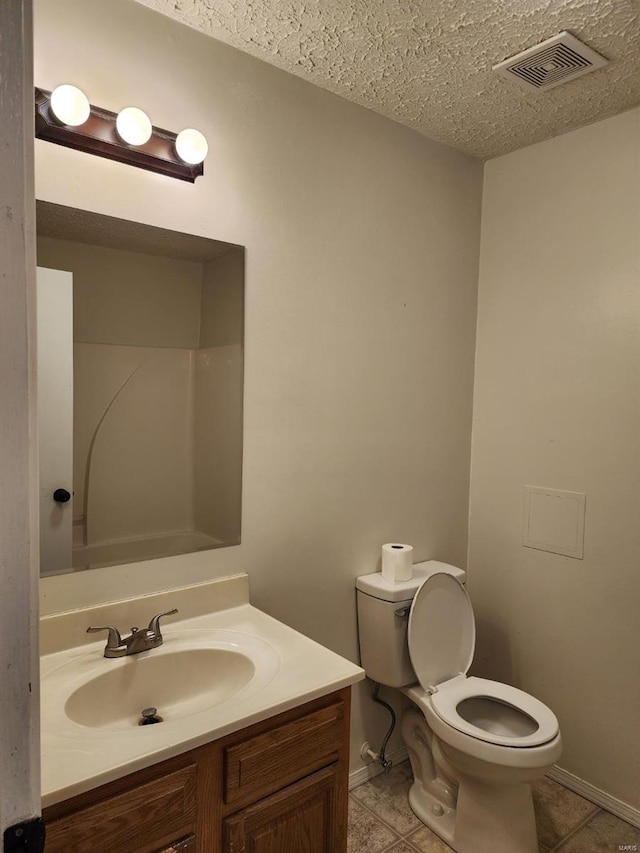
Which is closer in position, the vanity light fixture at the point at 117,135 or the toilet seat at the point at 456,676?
the vanity light fixture at the point at 117,135

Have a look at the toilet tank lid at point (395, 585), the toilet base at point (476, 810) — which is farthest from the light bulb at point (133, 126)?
the toilet base at point (476, 810)

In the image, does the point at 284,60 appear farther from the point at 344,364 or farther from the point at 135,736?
the point at 135,736

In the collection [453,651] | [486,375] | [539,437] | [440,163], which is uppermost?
[440,163]

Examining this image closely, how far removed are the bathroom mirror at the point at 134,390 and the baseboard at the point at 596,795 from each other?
1666mm

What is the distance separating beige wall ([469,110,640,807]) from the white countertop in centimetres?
125

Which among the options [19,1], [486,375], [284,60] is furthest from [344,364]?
[19,1]

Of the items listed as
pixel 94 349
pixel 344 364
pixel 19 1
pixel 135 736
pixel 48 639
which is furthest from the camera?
pixel 344 364

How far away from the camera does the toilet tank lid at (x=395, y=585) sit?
2053 mm

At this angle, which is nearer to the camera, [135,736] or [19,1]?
[19,1]

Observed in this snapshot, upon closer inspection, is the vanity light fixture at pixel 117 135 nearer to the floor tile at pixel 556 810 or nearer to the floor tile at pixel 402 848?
the floor tile at pixel 402 848

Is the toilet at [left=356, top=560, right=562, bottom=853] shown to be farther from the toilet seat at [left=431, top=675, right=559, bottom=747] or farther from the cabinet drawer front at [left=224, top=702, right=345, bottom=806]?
the cabinet drawer front at [left=224, top=702, right=345, bottom=806]

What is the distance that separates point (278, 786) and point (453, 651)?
1065mm

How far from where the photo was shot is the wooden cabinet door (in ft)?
4.11

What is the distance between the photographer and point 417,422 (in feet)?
7.77
